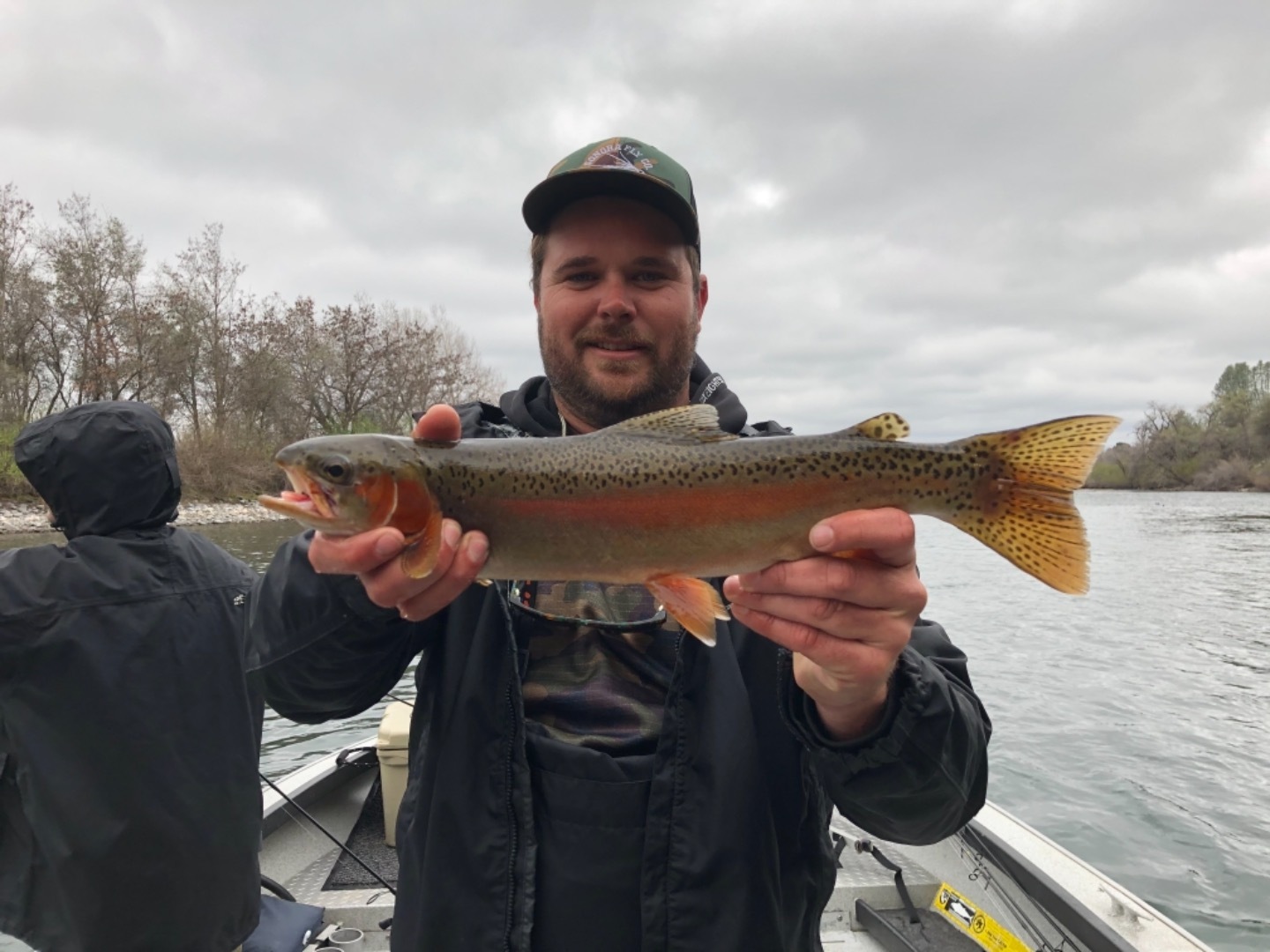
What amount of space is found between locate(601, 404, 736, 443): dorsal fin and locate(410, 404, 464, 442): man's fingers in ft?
1.42

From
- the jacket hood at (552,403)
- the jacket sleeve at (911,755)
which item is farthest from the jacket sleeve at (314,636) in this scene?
the jacket sleeve at (911,755)

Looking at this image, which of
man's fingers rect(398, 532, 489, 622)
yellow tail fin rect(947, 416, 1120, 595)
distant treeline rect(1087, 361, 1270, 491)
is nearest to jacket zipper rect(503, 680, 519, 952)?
man's fingers rect(398, 532, 489, 622)

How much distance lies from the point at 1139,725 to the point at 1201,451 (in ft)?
245

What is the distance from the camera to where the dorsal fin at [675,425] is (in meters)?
2.47

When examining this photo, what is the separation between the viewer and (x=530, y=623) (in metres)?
2.57

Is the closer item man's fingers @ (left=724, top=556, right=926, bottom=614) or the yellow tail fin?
man's fingers @ (left=724, top=556, right=926, bottom=614)

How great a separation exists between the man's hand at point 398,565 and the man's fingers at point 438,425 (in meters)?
0.33

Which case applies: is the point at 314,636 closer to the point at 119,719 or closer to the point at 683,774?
the point at 683,774

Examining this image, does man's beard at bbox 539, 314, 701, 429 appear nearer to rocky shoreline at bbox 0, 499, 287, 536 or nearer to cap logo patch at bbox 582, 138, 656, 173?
cap logo patch at bbox 582, 138, 656, 173

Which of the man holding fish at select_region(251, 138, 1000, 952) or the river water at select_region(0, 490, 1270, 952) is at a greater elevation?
the man holding fish at select_region(251, 138, 1000, 952)

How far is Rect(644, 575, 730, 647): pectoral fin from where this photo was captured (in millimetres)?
2203

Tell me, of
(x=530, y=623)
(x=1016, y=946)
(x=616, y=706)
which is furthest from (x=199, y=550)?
(x=1016, y=946)

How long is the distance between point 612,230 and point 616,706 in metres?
1.78

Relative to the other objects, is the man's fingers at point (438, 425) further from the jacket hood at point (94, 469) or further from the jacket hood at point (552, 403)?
the jacket hood at point (94, 469)
